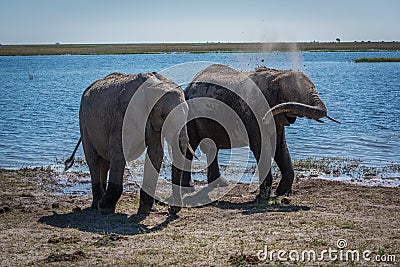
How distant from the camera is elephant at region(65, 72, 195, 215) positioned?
10.6 metres

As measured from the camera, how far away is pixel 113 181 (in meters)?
11.1

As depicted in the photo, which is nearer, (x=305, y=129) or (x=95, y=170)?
(x=95, y=170)

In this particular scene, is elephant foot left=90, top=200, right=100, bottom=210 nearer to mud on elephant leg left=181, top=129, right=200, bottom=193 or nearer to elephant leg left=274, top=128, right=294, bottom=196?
mud on elephant leg left=181, top=129, right=200, bottom=193

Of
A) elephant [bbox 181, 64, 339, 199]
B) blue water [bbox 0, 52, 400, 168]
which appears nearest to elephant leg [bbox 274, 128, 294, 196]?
elephant [bbox 181, 64, 339, 199]

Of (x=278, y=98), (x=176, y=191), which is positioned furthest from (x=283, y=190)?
(x=176, y=191)

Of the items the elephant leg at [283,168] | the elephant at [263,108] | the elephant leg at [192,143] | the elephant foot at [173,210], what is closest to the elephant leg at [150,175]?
the elephant foot at [173,210]

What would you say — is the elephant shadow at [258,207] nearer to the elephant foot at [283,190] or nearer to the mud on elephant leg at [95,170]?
the elephant foot at [283,190]

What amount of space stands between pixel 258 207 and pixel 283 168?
5.19 ft

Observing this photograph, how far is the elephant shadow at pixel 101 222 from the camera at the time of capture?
33.1 ft

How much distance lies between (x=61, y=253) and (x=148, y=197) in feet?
10.1

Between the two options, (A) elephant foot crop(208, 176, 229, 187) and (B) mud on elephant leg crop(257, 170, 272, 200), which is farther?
(A) elephant foot crop(208, 176, 229, 187)

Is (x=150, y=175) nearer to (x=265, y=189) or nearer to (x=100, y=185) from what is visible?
(x=100, y=185)

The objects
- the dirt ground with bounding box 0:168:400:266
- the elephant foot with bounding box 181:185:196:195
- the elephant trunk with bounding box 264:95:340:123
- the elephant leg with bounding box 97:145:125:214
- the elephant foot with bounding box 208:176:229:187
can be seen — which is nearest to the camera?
the dirt ground with bounding box 0:168:400:266

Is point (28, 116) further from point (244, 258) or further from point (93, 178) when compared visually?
point (244, 258)
